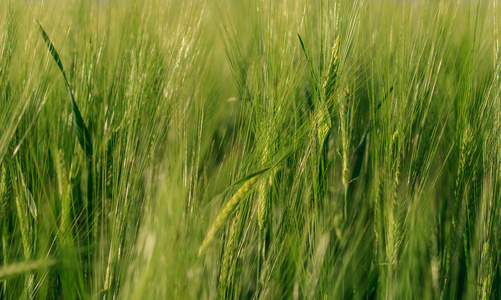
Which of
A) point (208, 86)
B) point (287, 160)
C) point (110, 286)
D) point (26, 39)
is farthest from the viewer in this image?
point (208, 86)

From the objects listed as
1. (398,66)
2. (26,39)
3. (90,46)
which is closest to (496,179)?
(398,66)

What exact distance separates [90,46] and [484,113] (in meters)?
0.88

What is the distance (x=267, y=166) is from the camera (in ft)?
1.99

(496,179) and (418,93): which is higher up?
(418,93)

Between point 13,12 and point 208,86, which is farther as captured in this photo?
point 208,86

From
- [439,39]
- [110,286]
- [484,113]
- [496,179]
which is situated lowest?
[110,286]

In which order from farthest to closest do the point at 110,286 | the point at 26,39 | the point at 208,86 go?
the point at 208,86 → the point at 26,39 → the point at 110,286

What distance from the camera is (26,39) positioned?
2.85 ft

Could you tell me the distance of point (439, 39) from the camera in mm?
767

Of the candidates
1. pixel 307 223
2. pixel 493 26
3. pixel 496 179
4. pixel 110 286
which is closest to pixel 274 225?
pixel 307 223

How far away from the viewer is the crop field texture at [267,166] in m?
0.66

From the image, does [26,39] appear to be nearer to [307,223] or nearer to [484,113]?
[307,223]

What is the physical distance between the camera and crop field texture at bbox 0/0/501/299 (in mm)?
663

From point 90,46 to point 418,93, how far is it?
2.43ft
